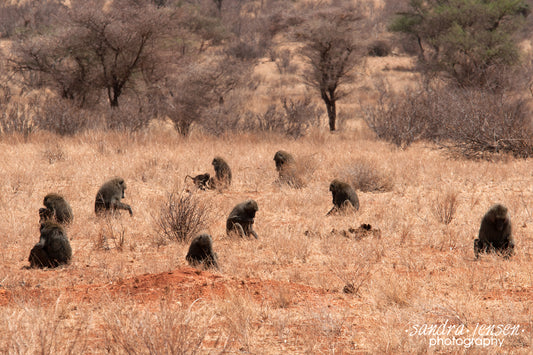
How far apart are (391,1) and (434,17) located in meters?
19.9

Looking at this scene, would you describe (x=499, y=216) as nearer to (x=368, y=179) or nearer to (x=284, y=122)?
(x=368, y=179)

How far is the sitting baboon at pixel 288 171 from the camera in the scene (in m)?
9.13

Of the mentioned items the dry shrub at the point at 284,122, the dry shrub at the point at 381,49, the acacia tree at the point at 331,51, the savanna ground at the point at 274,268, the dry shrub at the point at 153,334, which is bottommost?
the savanna ground at the point at 274,268

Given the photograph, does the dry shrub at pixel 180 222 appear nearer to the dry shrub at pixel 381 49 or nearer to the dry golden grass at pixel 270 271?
the dry golden grass at pixel 270 271

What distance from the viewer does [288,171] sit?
366 inches

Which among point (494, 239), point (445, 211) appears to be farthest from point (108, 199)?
point (494, 239)

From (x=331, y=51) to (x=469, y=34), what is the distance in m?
7.08

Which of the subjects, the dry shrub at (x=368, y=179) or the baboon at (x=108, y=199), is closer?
the baboon at (x=108, y=199)

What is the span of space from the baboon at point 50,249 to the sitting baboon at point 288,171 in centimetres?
448

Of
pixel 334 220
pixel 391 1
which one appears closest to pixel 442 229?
pixel 334 220

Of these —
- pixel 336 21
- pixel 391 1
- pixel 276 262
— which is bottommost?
pixel 276 262

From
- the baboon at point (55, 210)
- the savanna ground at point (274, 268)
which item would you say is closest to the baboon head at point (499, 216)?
the savanna ground at point (274, 268)

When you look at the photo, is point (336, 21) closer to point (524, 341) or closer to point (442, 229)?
point (442, 229)

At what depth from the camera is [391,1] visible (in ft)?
144
